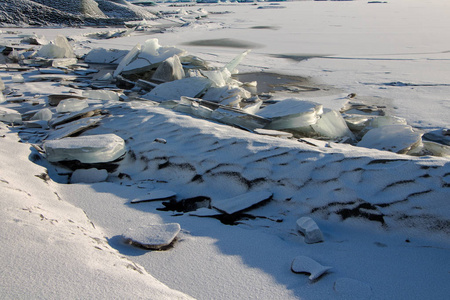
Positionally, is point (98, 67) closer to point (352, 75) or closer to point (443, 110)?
point (352, 75)

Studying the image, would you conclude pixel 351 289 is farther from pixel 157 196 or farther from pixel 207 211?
pixel 157 196

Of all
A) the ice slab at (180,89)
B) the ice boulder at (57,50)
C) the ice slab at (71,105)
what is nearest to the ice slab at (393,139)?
the ice slab at (180,89)

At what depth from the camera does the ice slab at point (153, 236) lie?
4.19ft

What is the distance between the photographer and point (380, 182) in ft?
5.10

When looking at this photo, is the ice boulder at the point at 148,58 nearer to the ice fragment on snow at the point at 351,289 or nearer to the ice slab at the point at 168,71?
the ice slab at the point at 168,71

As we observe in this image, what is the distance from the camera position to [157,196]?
1720 mm

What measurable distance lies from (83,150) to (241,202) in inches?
36.9

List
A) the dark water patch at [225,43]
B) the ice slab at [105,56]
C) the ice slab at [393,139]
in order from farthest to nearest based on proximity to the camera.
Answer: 1. the dark water patch at [225,43]
2. the ice slab at [105,56]
3. the ice slab at [393,139]

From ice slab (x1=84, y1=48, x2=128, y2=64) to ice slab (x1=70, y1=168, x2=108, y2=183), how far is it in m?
4.13

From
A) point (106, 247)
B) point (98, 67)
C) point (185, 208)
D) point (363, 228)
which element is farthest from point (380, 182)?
point (98, 67)

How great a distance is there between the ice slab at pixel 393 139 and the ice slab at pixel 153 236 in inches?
58.5

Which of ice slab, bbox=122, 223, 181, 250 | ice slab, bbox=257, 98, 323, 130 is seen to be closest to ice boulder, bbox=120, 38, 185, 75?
ice slab, bbox=257, 98, 323, 130

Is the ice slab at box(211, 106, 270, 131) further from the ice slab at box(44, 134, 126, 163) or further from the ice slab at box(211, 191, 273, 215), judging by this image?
the ice slab at box(211, 191, 273, 215)

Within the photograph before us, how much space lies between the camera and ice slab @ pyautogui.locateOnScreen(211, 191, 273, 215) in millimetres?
1571
